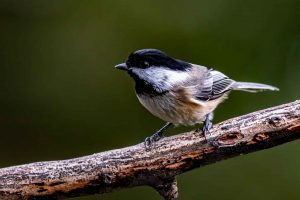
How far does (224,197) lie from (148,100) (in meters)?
1.54

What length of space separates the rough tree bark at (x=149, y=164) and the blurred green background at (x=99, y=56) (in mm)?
1669

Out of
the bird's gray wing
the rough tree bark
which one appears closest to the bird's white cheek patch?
the bird's gray wing

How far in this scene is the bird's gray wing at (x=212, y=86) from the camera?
3115 mm

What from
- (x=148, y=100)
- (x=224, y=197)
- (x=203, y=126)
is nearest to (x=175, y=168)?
(x=203, y=126)

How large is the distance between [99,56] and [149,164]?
1951 mm

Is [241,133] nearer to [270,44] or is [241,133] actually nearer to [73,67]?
[270,44]

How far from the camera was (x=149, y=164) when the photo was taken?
8.45 ft

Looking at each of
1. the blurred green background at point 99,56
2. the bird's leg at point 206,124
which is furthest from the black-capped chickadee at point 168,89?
the blurred green background at point 99,56

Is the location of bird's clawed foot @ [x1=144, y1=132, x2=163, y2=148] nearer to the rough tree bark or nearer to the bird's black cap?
the rough tree bark

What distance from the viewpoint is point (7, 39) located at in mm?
4387

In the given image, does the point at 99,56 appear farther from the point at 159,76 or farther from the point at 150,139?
the point at 150,139

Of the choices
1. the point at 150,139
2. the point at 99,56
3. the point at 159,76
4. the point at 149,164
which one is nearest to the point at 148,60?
the point at 159,76

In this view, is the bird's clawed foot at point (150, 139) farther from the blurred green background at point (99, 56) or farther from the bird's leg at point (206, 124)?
the blurred green background at point (99, 56)

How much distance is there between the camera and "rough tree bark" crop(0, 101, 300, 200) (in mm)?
2525
